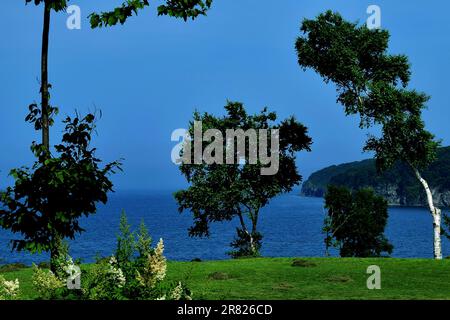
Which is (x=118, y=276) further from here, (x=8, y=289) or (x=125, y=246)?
(x=8, y=289)

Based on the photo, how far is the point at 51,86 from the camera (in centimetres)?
1377

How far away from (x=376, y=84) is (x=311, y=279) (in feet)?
65.2

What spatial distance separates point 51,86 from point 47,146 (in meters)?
1.55

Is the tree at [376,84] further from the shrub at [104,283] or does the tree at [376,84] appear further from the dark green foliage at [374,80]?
the shrub at [104,283]

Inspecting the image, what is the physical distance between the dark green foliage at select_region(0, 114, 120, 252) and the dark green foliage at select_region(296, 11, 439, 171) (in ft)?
99.1

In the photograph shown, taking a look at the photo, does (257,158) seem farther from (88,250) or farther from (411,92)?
(88,250)

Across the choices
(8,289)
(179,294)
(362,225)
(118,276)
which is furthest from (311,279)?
(362,225)

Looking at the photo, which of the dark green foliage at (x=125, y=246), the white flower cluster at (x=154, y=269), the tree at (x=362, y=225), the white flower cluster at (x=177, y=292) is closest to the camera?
the white flower cluster at (x=154, y=269)

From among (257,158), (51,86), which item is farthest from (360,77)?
(51,86)

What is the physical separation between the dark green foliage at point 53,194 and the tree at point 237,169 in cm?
3204

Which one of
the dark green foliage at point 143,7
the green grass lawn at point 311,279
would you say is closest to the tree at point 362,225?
the green grass lawn at point 311,279

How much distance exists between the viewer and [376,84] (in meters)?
40.3

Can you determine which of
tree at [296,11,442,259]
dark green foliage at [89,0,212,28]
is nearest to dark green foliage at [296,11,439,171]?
tree at [296,11,442,259]

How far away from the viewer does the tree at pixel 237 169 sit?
4547 centimetres
